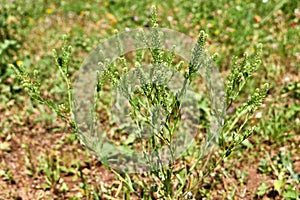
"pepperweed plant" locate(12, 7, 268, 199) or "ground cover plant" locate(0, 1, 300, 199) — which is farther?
"ground cover plant" locate(0, 1, 300, 199)

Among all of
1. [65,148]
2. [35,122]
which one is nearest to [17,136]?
[35,122]

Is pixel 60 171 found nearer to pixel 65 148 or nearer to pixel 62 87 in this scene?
pixel 65 148

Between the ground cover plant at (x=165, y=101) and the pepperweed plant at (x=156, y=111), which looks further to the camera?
the ground cover plant at (x=165, y=101)

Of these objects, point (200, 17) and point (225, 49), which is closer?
point (225, 49)

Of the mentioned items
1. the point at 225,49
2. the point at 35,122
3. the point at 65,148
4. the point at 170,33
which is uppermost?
the point at 170,33
